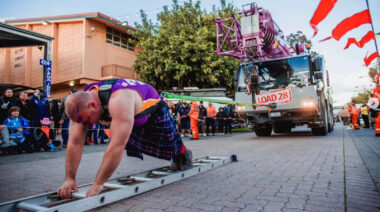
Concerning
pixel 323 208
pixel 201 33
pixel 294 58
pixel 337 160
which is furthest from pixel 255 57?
pixel 201 33

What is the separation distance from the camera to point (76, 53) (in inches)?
734

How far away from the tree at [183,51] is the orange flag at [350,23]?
15497 millimetres

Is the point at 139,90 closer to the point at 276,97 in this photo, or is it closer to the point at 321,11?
the point at 321,11

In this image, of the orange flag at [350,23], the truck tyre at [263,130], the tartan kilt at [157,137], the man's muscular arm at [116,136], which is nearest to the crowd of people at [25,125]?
the tartan kilt at [157,137]

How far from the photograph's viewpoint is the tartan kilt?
2.97 meters

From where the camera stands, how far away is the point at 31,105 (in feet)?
25.2

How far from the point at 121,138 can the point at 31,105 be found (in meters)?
7.30

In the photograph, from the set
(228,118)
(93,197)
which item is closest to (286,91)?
(228,118)

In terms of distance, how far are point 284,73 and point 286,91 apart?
0.80 m

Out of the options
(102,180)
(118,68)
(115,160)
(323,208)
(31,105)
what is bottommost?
(323,208)

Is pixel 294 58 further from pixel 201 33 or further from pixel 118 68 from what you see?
pixel 118 68

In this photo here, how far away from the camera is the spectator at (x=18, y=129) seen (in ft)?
23.2

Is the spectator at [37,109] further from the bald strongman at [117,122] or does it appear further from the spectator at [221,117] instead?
the spectator at [221,117]

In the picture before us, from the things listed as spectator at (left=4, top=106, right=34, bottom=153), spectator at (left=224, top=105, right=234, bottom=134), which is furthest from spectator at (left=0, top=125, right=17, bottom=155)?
spectator at (left=224, top=105, right=234, bottom=134)
